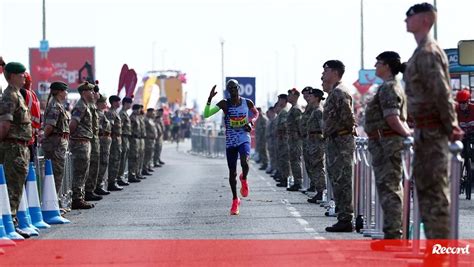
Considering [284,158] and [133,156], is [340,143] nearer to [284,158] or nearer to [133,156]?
[284,158]

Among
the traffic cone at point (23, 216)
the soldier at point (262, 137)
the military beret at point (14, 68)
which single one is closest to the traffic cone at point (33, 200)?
the traffic cone at point (23, 216)

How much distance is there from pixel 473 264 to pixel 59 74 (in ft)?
331

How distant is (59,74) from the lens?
111 metres

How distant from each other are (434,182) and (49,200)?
8.48m

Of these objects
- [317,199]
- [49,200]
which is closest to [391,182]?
[49,200]

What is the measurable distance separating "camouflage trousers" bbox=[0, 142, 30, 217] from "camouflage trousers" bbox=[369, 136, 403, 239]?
15.2 feet

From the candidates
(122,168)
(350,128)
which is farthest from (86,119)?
(122,168)

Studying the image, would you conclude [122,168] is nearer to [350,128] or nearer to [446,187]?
[350,128]

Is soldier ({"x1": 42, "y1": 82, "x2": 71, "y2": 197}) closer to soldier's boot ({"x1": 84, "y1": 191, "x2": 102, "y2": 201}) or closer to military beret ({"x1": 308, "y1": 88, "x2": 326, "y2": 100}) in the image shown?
soldier's boot ({"x1": 84, "y1": 191, "x2": 102, "y2": 201})

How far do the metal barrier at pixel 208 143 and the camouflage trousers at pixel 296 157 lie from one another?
100 ft

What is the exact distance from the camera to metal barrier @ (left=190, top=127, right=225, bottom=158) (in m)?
58.1

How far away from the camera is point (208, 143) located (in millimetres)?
60719

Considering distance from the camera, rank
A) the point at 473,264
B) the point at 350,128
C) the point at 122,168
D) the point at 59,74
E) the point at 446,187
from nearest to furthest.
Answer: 1. the point at 446,187
2. the point at 473,264
3. the point at 350,128
4. the point at 122,168
5. the point at 59,74

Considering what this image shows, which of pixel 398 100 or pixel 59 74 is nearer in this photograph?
pixel 398 100
